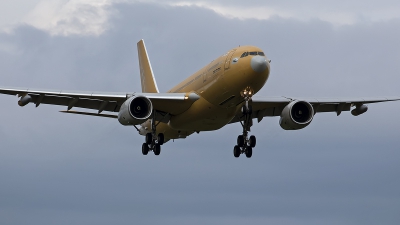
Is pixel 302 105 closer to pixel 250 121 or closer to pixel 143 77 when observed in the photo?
pixel 250 121

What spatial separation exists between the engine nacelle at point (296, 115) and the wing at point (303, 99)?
67 cm

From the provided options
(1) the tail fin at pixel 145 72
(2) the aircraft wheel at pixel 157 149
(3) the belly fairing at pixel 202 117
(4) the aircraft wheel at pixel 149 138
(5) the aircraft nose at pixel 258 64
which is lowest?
(2) the aircraft wheel at pixel 157 149

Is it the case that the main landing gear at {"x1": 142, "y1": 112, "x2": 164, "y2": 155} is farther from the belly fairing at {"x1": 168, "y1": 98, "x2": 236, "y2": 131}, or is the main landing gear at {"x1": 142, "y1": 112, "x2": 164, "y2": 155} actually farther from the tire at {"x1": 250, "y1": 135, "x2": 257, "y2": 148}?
the tire at {"x1": 250, "y1": 135, "x2": 257, "y2": 148}

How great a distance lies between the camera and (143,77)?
74250 millimetres

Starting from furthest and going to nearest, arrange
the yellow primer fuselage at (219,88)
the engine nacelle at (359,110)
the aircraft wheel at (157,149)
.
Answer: the engine nacelle at (359,110), the aircraft wheel at (157,149), the yellow primer fuselage at (219,88)

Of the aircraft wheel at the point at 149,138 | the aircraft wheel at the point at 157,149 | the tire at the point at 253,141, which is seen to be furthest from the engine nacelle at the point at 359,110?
the aircraft wheel at the point at 149,138

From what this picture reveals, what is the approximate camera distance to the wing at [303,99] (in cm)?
5906

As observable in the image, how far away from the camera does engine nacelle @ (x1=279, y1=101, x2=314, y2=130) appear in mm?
57938

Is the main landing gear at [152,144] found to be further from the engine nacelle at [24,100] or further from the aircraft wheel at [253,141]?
the engine nacelle at [24,100]

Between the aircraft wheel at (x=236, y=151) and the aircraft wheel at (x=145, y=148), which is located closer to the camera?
the aircraft wheel at (x=236, y=151)

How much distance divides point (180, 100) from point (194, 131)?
4783mm

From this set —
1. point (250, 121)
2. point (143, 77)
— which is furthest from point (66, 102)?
point (143, 77)

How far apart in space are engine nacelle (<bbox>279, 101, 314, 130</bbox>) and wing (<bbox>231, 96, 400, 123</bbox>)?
67cm

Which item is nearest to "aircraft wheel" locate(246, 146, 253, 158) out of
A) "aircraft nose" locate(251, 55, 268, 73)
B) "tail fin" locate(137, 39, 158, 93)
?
"aircraft nose" locate(251, 55, 268, 73)
